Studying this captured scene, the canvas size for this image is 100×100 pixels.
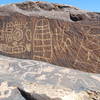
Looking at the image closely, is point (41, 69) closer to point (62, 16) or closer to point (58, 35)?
point (58, 35)

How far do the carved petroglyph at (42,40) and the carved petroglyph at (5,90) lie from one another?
1148 mm

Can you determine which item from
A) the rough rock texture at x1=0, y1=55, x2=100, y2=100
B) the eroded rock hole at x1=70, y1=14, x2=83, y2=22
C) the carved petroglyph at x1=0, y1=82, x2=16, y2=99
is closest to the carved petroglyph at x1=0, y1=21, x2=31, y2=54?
the rough rock texture at x1=0, y1=55, x2=100, y2=100

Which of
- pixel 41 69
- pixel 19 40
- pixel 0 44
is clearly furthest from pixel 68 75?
pixel 0 44

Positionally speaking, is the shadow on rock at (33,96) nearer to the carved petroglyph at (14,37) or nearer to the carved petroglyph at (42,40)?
the carved petroglyph at (42,40)

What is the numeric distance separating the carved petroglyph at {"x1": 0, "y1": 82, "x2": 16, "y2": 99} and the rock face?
44.7 inches

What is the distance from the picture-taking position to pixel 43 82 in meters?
2.48

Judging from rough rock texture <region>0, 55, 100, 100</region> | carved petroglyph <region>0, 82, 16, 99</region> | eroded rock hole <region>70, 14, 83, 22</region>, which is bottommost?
rough rock texture <region>0, 55, 100, 100</region>

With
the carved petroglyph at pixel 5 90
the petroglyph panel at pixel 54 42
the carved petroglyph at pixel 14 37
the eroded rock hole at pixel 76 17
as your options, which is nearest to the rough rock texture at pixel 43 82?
the carved petroglyph at pixel 5 90

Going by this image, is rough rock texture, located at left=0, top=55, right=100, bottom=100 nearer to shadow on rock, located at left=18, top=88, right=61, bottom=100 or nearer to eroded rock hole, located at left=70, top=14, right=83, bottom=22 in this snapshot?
shadow on rock, located at left=18, top=88, right=61, bottom=100

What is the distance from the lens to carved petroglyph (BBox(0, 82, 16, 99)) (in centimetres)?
215

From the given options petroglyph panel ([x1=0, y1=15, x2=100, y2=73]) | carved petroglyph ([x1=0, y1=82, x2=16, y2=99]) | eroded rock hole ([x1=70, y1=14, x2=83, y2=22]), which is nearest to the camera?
carved petroglyph ([x1=0, y1=82, x2=16, y2=99])

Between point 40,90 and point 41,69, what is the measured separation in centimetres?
65

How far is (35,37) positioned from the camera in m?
3.44

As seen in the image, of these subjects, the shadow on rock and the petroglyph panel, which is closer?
the shadow on rock
